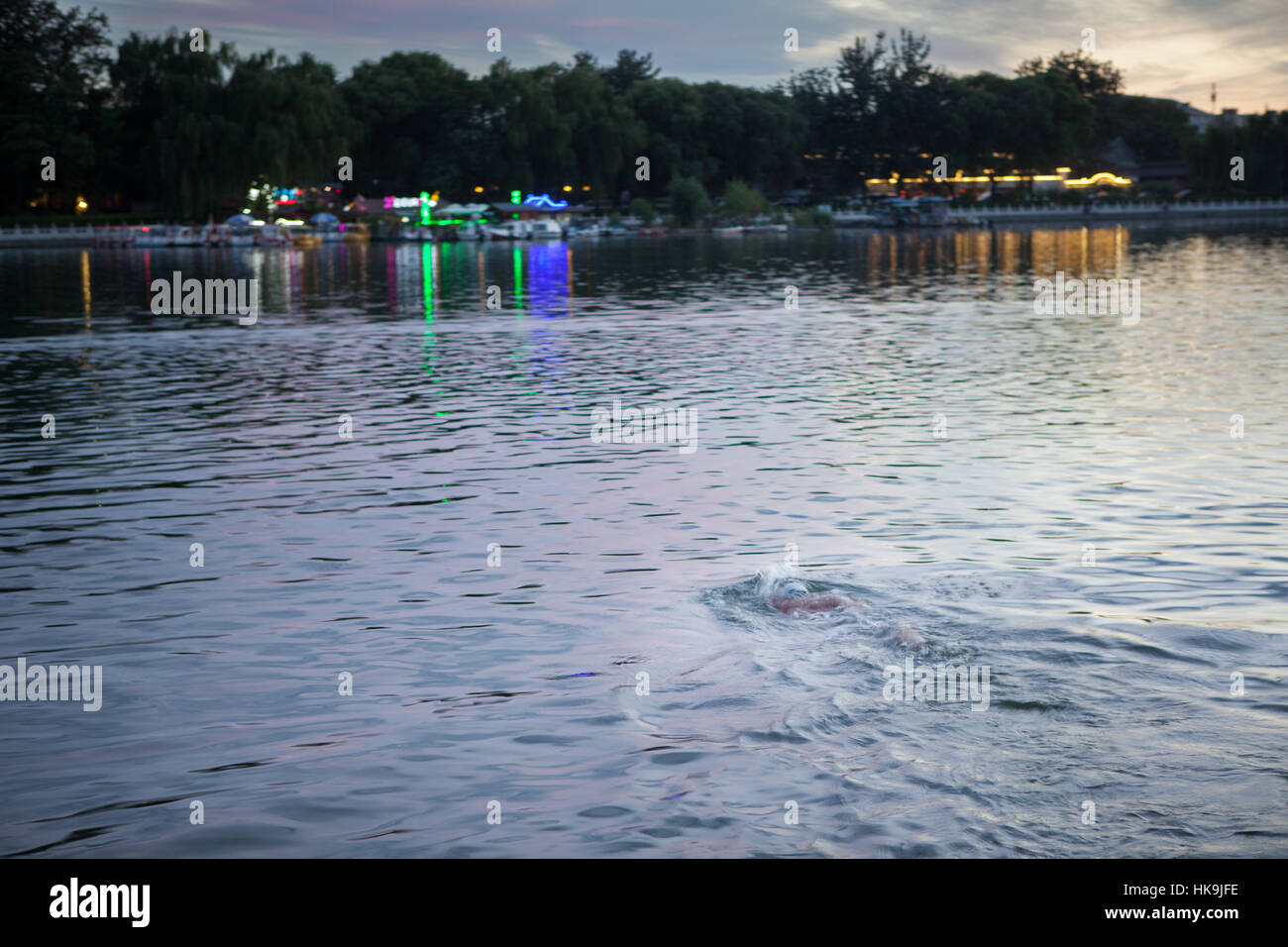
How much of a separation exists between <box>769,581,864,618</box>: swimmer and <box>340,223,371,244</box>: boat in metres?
129

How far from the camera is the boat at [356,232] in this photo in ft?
446

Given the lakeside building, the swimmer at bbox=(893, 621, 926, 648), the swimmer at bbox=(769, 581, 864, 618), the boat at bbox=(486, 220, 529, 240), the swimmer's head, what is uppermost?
the lakeside building

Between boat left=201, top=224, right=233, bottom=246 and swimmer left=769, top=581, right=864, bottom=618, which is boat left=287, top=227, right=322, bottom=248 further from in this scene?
swimmer left=769, top=581, right=864, bottom=618

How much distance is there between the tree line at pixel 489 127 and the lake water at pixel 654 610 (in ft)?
317

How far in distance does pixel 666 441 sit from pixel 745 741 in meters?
12.1

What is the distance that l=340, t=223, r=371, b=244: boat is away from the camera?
446 feet

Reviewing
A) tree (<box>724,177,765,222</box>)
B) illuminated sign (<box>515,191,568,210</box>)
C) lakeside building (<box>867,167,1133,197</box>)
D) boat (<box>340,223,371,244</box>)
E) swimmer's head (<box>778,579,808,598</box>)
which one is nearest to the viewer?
swimmer's head (<box>778,579,808,598</box>)

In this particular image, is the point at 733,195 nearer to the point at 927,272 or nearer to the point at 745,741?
the point at 927,272

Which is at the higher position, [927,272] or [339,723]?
[927,272]

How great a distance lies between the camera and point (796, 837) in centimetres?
772

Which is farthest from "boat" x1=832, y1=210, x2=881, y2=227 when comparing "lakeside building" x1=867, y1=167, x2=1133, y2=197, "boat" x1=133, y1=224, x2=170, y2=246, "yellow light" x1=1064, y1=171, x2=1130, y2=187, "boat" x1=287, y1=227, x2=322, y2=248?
→ "boat" x1=133, y1=224, x2=170, y2=246

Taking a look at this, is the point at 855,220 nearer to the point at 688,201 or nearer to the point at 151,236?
the point at 688,201

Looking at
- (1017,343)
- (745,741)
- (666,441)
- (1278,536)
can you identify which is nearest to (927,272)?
(1017,343)
